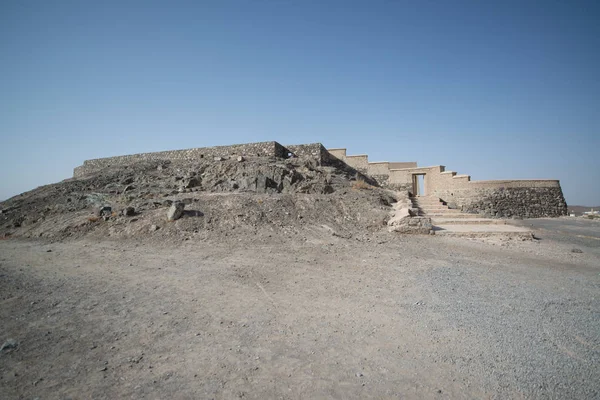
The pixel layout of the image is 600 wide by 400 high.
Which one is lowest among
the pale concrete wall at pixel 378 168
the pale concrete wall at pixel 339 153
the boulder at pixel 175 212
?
the boulder at pixel 175 212

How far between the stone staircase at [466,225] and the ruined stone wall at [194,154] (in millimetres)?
8760

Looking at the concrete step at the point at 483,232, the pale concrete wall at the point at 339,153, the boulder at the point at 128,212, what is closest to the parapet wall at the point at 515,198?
the concrete step at the point at 483,232

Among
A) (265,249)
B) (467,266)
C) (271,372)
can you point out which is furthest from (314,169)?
(271,372)

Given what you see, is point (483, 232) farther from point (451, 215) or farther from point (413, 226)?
point (451, 215)

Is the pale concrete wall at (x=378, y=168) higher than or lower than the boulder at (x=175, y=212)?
higher

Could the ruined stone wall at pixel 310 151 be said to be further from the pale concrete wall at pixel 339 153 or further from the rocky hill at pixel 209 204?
the pale concrete wall at pixel 339 153

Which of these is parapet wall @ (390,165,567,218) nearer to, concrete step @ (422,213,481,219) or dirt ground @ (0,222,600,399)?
concrete step @ (422,213,481,219)

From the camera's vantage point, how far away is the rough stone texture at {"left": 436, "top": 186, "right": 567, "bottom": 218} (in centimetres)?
1598

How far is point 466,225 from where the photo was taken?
10.5 meters

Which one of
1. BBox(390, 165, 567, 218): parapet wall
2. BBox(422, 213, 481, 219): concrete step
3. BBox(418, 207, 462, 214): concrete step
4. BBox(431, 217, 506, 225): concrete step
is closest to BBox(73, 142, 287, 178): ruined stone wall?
BBox(418, 207, 462, 214): concrete step

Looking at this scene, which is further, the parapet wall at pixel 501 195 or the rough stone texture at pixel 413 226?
the parapet wall at pixel 501 195

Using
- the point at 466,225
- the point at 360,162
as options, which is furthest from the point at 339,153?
the point at 466,225

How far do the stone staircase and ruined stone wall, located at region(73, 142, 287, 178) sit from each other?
28.7 ft

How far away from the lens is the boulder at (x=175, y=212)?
30.4 ft
